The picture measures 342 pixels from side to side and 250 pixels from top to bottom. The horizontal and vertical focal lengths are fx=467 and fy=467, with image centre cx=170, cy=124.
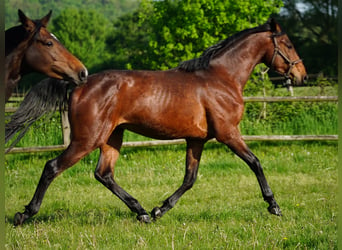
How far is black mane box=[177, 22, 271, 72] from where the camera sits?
17.0ft

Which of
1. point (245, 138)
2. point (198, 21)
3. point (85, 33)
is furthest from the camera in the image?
point (85, 33)

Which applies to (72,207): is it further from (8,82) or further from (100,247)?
(8,82)

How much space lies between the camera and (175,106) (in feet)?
16.0

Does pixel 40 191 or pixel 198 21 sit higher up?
pixel 40 191

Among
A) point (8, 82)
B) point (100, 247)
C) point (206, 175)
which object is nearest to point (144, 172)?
point (206, 175)

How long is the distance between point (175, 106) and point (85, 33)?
5139 cm

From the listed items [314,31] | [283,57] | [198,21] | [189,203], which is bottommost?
[314,31]

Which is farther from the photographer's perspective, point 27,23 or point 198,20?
point 198,20

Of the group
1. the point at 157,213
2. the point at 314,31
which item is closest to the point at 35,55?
the point at 157,213

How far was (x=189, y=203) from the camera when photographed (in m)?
6.27

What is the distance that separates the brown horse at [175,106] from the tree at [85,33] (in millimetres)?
39037

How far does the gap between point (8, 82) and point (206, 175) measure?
199 inches

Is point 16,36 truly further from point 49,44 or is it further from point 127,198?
point 127,198

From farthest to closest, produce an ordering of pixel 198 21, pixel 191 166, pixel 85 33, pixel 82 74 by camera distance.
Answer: pixel 85 33 < pixel 198 21 < pixel 191 166 < pixel 82 74
